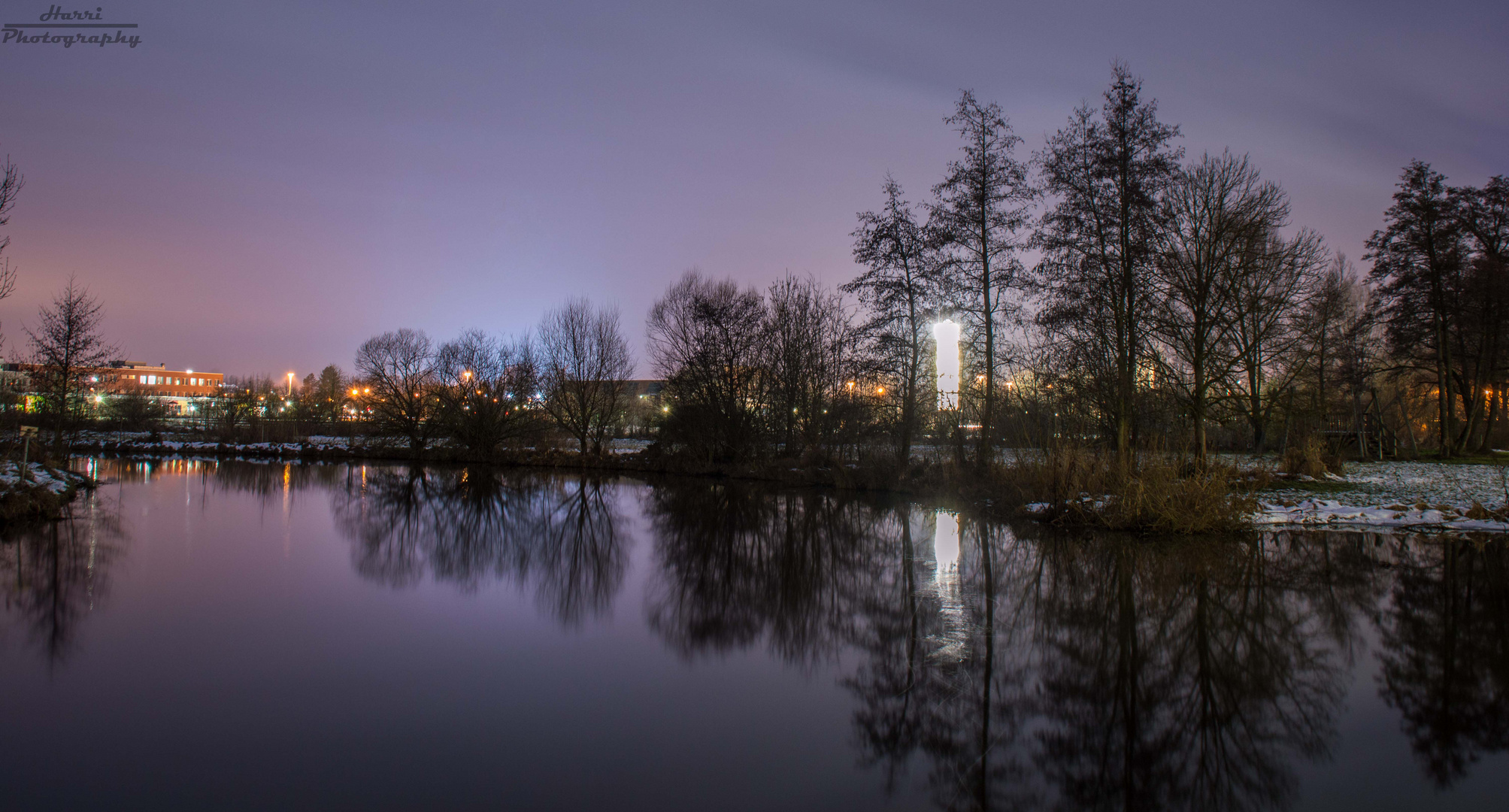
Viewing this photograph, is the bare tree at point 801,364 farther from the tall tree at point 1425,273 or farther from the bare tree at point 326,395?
the bare tree at point 326,395

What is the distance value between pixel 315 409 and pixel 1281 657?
203ft

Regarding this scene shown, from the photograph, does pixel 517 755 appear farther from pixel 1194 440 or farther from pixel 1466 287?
pixel 1466 287

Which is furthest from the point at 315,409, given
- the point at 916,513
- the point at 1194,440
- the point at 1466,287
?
the point at 1466,287

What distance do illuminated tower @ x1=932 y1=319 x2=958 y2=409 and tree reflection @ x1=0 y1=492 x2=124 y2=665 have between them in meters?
18.3

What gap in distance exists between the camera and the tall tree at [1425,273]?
25.9 meters

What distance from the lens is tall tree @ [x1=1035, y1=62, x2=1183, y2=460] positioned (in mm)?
16938

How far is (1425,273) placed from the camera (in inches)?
1037

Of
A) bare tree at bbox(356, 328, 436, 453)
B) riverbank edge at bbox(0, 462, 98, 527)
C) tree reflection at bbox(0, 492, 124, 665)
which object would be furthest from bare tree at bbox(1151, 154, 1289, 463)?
bare tree at bbox(356, 328, 436, 453)

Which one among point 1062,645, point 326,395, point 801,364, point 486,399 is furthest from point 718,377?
point 326,395

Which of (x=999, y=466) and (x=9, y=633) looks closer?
(x=9, y=633)

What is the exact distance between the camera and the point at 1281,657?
5969mm

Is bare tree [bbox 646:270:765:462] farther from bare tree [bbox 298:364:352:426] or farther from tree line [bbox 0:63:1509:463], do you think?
bare tree [bbox 298:364:352:426]

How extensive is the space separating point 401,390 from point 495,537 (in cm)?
3429

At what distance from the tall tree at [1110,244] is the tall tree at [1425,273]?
17.0 m
